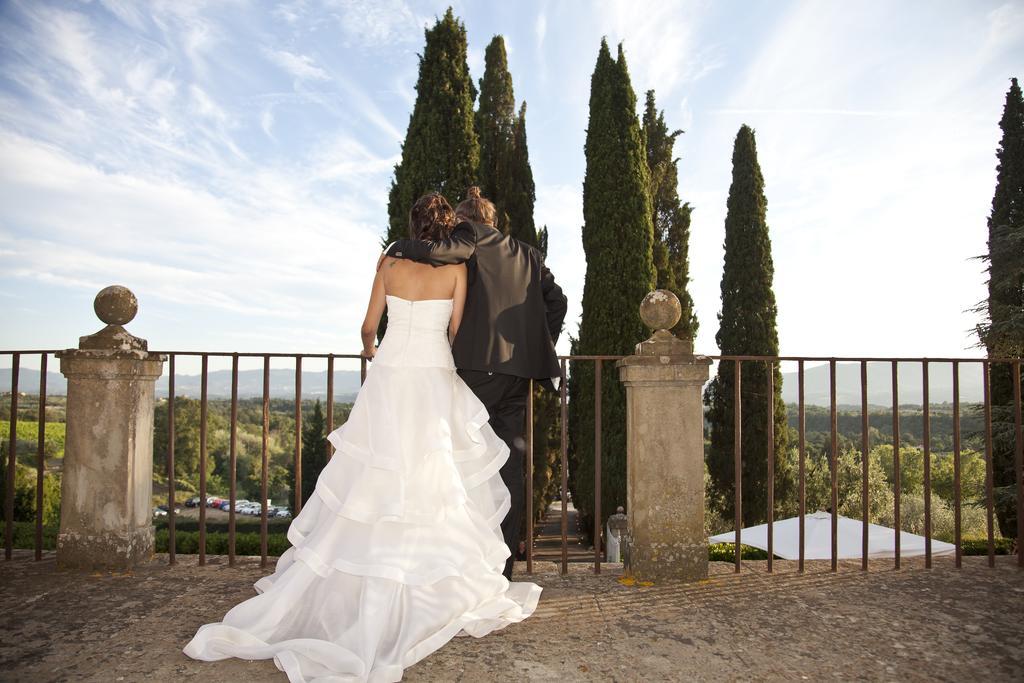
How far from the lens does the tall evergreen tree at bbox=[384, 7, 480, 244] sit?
1111cm

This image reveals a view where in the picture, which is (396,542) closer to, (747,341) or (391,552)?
(391,552)

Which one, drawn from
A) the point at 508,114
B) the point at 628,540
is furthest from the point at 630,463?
the point at 508,114

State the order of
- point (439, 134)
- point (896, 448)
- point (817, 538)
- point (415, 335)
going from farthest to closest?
point (439, 134) → point (817, 538) → point (896, 448) → point (415, 335)

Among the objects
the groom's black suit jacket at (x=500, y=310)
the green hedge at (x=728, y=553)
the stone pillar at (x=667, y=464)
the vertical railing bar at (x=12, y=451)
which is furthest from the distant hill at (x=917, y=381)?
the vertical railing bar at (x=12, y=451)

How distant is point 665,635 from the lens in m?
2.42

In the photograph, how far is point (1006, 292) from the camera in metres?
12.4

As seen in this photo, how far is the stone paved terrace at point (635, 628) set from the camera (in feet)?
6.83

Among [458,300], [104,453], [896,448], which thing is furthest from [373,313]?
[896,448]

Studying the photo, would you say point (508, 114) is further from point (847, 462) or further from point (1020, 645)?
point (847, 462)

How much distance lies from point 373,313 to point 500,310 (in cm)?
59

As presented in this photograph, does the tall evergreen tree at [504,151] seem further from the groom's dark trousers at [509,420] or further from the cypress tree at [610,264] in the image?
the groom's dark trousers at [509,420]

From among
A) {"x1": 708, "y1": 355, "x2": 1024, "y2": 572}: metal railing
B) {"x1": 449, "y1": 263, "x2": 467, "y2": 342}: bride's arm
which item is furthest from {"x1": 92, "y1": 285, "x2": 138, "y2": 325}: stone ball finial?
{"x1": 708, "y1": 355, "x2": 1024, "y2": 572}: metal railing

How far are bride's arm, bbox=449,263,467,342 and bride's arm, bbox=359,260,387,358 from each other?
32 cm

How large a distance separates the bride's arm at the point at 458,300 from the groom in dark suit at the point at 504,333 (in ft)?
0.09
